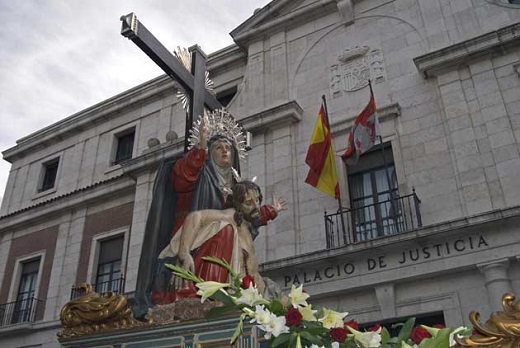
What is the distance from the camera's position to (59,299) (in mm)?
16078

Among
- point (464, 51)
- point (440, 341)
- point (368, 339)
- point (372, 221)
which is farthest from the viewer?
point (464, 51)

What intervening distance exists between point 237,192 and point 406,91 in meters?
8.95

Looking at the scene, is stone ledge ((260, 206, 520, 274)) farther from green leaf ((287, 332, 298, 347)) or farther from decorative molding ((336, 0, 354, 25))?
green leaf ((287, 332, 298, 347))

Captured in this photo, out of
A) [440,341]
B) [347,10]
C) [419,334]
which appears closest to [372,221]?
[347,10]

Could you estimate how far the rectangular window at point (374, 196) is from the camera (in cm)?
1136

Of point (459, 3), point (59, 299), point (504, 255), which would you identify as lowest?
point (504, 255)

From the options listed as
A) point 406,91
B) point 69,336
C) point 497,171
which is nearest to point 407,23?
point 406,91

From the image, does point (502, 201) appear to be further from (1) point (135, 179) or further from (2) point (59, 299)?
(2) point (59, 299)

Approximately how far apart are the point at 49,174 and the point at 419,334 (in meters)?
20.3

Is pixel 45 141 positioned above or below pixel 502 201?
above

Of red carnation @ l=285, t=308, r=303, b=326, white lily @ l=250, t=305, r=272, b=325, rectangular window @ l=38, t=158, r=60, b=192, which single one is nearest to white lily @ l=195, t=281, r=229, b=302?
white lily @ l=250, t=305, r=272, b=325

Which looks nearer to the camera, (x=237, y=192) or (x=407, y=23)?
(x=237, y=192)

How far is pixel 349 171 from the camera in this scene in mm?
12734

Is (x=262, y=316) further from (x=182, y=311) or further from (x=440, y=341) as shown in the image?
(x=182, y=311)
